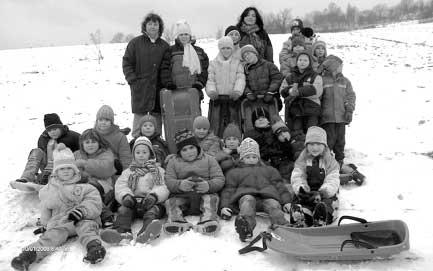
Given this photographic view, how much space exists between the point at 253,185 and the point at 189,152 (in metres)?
0.91

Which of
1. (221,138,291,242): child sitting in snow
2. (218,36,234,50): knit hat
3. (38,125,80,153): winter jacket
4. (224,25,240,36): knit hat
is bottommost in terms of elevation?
(221,138,291,242): child sitting in snow

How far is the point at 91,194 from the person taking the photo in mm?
4383

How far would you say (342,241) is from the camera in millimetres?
3980

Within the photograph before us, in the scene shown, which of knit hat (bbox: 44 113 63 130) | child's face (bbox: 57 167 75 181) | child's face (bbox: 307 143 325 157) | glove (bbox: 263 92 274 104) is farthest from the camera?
glove (bbox: 263 92 274 104)

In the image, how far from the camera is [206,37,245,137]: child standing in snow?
20.1 ft

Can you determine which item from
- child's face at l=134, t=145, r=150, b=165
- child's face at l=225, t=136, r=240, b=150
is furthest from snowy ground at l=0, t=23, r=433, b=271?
child's face at l=225, t=136, r=240, b=150

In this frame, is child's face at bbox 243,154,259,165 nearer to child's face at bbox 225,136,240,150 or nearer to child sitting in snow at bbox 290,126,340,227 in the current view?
child sitting in snow at bbox 290,126,340,227

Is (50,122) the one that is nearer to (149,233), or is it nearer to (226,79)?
(149,233)

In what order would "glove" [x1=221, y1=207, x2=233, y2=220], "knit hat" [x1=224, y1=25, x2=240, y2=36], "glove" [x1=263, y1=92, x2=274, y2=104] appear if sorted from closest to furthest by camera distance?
"glove" [x1=221, y1=207, x2=233, y2=220], "glove" [x1=263, y1=92, x2=274, y2=104], "knit hat" [x1=224, y1=25, x2=240, y2=36]

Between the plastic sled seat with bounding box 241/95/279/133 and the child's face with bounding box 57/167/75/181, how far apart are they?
2.79m

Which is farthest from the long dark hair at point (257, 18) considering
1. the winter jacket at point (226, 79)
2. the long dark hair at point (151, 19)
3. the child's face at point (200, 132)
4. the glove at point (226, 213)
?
the glove at point (226, 213)

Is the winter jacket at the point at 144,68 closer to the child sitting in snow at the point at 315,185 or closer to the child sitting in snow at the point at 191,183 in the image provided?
the child sitting in snow at the point at 191,183

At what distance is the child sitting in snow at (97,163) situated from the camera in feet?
16.1

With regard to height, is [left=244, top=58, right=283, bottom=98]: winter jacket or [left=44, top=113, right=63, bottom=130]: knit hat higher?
[left=244, top=58, right=283, bottom=98]: winter jacket
